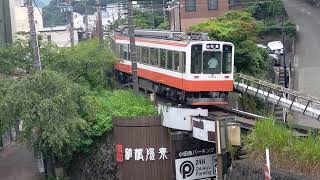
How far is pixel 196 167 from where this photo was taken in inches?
712

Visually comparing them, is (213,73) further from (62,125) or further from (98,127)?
(62,125)

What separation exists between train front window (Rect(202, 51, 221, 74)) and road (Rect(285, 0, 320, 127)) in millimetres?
6253

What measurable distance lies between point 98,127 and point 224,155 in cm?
507

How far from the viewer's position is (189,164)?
1817 centimetres

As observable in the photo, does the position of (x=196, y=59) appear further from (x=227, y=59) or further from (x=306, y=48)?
(x=306, y=48)

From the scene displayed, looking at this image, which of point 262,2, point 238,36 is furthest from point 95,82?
point 262,2

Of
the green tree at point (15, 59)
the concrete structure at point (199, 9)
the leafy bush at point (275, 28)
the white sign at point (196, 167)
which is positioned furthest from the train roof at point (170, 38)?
the concrete structure at point (199, 9)

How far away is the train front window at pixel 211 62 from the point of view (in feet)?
64.6

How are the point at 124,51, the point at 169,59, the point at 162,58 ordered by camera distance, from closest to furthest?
1. the point at 169,59
2. the point at 162,58
3. the point at 124,51

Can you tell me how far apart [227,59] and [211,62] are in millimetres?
695

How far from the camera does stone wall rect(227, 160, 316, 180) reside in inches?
464

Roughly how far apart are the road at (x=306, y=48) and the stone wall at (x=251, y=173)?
34.7 feet

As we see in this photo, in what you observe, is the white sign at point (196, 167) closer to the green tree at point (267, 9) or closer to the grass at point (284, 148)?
the grass at point (284, 148)

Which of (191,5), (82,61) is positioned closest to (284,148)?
(82,61)
